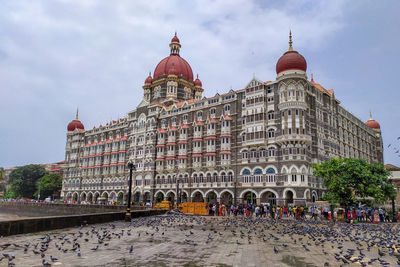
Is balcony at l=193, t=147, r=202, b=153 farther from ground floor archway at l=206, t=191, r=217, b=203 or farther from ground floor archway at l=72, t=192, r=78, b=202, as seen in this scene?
ground floor archway at l=72, t=192, r=78, b=202

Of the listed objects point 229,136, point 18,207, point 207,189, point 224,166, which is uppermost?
point 229,136

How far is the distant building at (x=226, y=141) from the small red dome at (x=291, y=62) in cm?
14

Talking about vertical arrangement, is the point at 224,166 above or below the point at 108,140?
below

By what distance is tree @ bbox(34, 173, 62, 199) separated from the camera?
8150 centimetres

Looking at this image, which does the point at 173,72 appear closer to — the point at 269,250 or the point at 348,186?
the point at 348,186

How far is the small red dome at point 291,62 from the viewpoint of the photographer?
42.3 meters

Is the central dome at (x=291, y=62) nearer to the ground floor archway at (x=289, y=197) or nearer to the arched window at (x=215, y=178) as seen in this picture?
the ground floor archway at (x=289, y=197)

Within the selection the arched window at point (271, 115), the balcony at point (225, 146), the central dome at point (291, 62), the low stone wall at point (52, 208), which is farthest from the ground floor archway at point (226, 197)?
the central dome at point (291, 62)

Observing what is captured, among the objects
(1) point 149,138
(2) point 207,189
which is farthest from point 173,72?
(2) point 207,189

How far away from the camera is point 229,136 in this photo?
47.0 m

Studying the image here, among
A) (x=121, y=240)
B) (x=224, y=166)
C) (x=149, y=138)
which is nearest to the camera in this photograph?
(x=121, y=240)

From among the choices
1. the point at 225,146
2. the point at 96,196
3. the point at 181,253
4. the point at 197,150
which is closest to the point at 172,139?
the point at 197,150

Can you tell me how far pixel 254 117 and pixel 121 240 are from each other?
33785mm

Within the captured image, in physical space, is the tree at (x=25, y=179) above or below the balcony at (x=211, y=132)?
below
